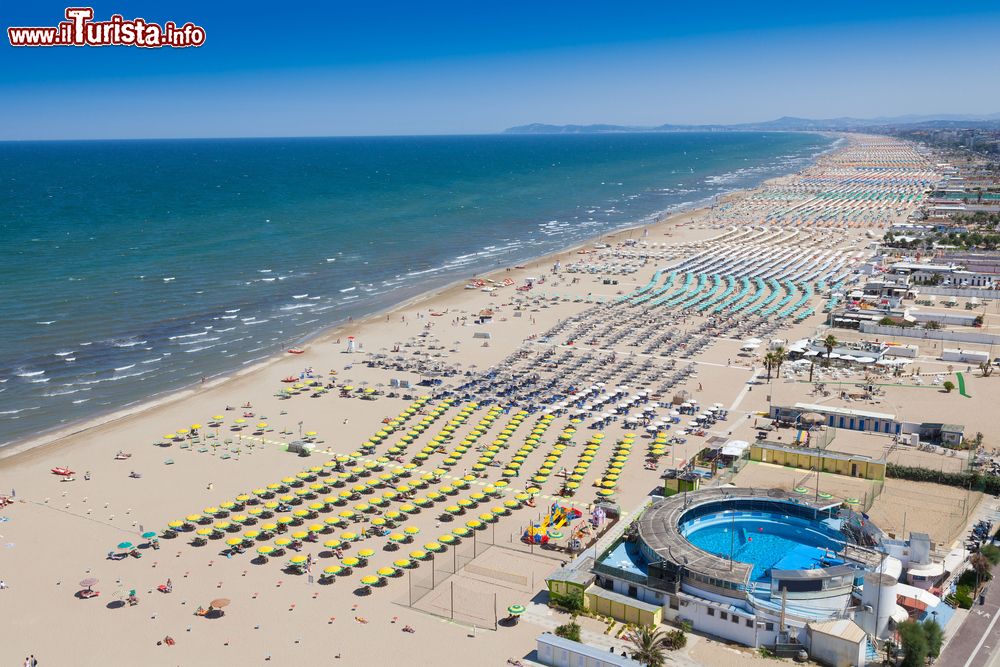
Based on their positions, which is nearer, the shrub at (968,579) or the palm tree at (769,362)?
the shrub at (968,579)

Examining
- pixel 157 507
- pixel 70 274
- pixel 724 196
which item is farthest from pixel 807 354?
pixel 724 196

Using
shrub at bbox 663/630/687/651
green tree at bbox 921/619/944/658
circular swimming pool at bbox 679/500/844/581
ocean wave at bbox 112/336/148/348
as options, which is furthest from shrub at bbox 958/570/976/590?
ocean wave at bbox 112/336/148/348

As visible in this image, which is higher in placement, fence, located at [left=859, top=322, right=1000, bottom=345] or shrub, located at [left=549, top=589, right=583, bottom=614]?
fence, located at [left=859, top=322, right=1000, bottom=345]

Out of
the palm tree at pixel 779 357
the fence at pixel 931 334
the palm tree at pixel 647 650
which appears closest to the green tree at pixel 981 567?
the palm tree at pixel 647 650

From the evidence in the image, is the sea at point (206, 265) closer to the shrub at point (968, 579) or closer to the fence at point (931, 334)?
the fence at point (931, 334)

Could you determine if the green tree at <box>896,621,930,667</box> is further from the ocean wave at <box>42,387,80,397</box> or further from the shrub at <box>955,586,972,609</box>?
the ocean wave at <box>42,387,80,397</box>

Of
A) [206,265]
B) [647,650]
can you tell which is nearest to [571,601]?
[647,650]

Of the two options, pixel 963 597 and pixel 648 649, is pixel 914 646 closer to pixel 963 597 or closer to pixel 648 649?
pixel 963 597
